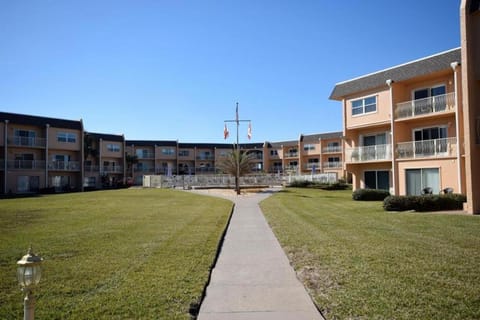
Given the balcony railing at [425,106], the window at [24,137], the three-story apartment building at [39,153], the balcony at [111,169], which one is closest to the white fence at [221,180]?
the three-story apartment building at [39,153]

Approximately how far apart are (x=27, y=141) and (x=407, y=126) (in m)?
44.2

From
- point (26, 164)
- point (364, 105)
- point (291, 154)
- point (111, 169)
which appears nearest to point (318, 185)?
point (364, 105)

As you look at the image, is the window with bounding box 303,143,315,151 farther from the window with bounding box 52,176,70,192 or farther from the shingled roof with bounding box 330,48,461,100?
the window with bounding box 52,176,70,192

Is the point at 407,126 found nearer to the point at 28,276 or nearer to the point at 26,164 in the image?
the point at 28,276

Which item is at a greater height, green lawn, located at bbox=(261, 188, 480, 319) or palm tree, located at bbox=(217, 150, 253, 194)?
palm tree, located at bbox=(217, 150, 253, 194)

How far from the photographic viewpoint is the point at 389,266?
7047 mm

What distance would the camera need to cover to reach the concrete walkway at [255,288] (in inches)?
189

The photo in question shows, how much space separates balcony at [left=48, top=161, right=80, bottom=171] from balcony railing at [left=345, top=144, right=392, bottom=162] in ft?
125

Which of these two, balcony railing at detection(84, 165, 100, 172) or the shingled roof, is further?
balcony railing at detection(84, 165, 100, 172)

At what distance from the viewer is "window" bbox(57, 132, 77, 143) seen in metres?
46.4

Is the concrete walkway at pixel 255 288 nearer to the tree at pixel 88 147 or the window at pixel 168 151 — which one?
the tree at pixel 88 147

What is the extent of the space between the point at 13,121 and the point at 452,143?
154ft

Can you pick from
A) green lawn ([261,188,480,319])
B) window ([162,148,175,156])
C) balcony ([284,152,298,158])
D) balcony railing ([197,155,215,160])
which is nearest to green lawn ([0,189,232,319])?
green lawn ([261,188,480,319])

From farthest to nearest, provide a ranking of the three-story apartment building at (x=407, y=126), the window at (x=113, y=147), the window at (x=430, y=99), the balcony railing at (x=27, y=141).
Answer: the window at (x=113, y=147) → the balcony railing at (x=27, y=141) → the window at (x=430, y=99) → the three-story apartment building at (x=407, y=126)
